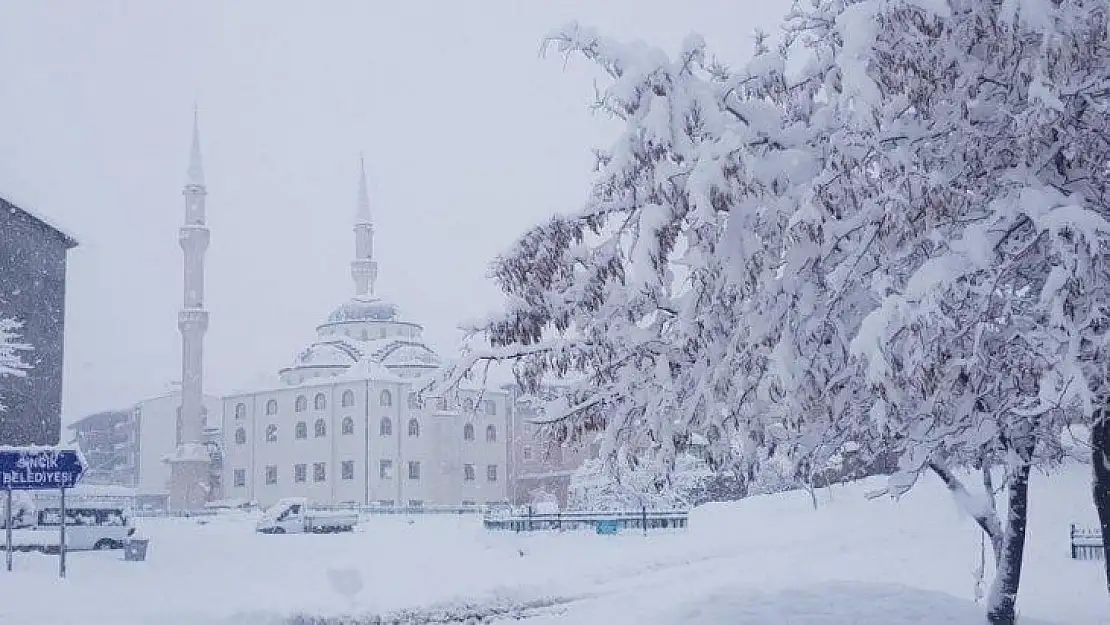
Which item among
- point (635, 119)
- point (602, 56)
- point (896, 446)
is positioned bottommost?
point (896, 446)

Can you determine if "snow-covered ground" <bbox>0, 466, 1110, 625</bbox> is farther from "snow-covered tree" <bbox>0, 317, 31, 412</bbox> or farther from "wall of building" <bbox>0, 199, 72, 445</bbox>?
"snow-covered tree" <bbox>0, 317, 31, 412</bbox>

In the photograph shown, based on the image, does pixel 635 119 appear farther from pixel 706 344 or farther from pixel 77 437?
pixel 77 437

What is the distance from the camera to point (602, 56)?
7.86 m

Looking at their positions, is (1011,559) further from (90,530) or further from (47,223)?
(47,223)

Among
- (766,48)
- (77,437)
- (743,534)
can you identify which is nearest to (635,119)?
(766,48)

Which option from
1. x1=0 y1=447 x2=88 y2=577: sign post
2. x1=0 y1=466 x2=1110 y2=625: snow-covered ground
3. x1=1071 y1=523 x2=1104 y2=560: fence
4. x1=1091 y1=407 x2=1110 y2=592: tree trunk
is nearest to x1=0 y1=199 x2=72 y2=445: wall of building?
x1=0 y1=466 x2=1110 y2=625: snow-covered ground

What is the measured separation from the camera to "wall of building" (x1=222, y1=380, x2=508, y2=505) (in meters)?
69.7

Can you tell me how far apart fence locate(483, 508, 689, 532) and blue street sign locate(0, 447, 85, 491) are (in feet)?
52.6

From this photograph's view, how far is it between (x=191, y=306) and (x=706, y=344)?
2616 inches

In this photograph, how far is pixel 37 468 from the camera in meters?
19.9

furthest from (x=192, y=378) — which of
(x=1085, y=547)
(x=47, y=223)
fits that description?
(x=1085, y=547)

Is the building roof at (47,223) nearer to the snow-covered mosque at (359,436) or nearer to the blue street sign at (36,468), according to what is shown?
the blue street sign at (36,468)

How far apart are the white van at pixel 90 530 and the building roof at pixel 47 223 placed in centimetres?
1251

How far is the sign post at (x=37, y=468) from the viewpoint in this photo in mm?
19828
